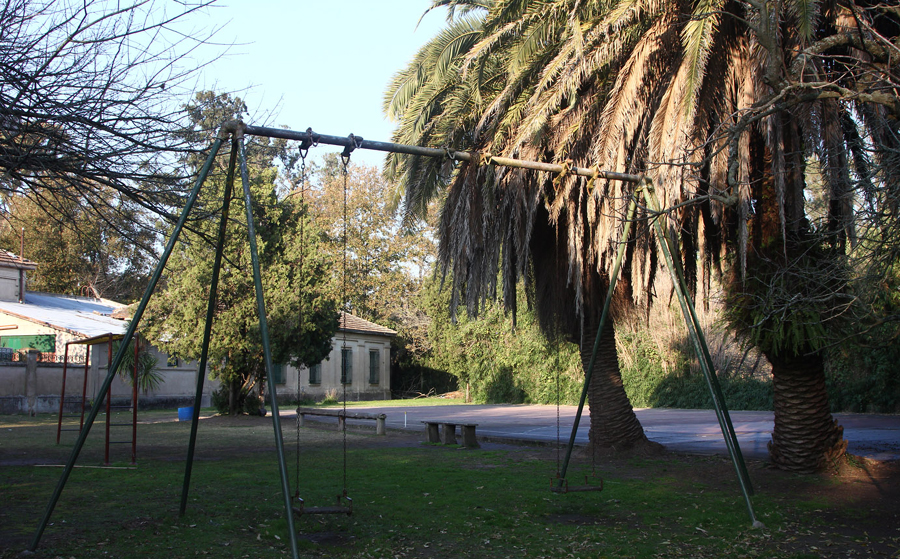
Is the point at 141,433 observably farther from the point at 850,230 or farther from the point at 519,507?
the point at 850,230

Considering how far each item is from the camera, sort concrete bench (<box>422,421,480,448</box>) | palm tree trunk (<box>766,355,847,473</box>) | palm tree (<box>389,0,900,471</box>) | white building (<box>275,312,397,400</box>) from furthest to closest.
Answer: white building (<box>275,312,397,400</box>) → concrete bench (<box>422,421,480,448</box>) → palm tree trunk (<box>766,355,847,473</box>) → palm tree (<box>389,0,900,471</box>)

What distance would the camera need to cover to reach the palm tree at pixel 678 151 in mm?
7762

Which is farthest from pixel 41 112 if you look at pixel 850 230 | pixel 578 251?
pixel 850 230

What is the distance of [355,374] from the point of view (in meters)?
38.1

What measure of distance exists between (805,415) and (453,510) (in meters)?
4.67

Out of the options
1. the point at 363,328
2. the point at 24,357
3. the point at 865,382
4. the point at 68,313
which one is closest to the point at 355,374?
the point at 363,328

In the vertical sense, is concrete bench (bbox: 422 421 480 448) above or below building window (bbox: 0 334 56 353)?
below

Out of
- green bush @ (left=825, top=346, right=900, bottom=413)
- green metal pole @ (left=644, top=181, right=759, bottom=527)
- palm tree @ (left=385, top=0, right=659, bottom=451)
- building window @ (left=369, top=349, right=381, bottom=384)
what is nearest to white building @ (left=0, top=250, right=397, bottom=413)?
building window @ (left=369, top=349, right=381, bottom=384)

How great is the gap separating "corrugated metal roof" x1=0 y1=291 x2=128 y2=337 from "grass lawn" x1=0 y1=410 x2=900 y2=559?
1585 centimetres

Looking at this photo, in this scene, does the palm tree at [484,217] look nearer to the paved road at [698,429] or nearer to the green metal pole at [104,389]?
the paved road at [698,429]

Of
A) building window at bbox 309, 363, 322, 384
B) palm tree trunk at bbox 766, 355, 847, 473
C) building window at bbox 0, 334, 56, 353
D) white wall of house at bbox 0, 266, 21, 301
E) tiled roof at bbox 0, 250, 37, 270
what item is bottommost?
palm tree trunk at bbox 766, 355, 847, 473

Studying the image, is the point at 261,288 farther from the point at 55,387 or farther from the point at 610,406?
the point at 55,387

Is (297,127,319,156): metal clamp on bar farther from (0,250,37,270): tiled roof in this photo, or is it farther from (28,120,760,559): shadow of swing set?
(0,250,37,270): tiled roof

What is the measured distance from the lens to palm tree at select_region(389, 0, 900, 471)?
7762mm
